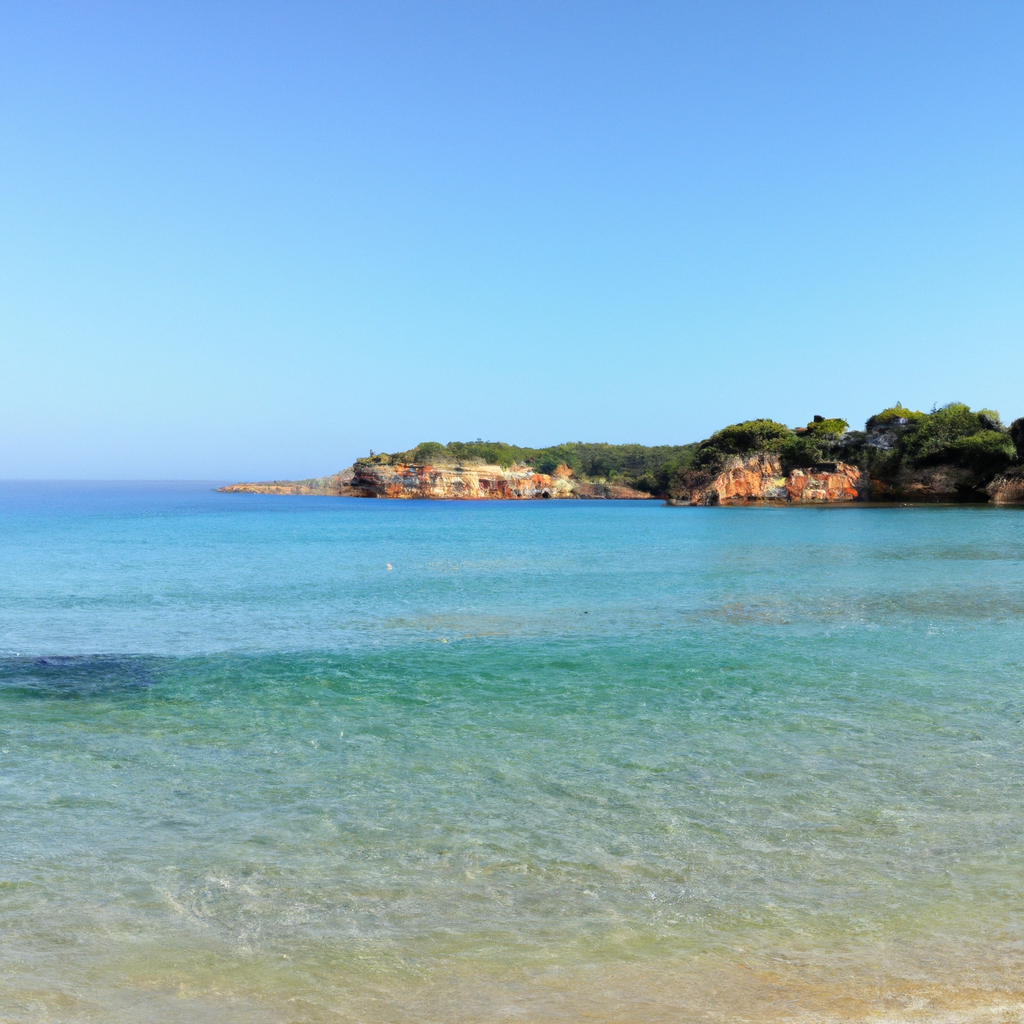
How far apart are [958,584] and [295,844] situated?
2570cm

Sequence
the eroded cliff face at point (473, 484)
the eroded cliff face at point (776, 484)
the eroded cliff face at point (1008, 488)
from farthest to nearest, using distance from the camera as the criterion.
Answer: the eroded cliff face at point (473, 484)
the eroded cliff face at point (776, 484)
the eroded cliff face at point (1008, 488)

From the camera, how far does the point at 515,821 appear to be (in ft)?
26.0

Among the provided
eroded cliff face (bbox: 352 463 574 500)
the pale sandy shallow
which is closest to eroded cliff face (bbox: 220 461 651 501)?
eroded cliff face (bbox: 352 463 574 500)

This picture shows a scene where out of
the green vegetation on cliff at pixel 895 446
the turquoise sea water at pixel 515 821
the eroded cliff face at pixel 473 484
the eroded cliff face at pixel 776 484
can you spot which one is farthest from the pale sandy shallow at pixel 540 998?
the eroded cliff face at pixel 473 484

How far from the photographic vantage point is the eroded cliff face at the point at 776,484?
101 m

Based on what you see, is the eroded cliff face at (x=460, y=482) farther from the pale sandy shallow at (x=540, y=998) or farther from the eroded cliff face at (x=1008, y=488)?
the pale sandy shallow at (x=540, y=998)

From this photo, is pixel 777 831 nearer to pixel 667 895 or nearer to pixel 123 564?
pixel 667 895

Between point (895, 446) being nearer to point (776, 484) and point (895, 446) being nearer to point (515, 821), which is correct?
point (776, 484)

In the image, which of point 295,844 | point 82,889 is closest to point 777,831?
point 295,844

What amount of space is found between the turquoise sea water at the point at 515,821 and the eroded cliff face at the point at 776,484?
84888mm

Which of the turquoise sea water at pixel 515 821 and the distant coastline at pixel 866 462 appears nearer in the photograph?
the turquoise sea water at pixel 515 821

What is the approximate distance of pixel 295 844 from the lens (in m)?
7.37

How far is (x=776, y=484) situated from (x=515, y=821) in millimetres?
102512

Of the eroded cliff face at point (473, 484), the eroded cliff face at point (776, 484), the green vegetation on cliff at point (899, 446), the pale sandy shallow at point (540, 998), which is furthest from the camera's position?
the eroded cliff face at point (473, 484)
